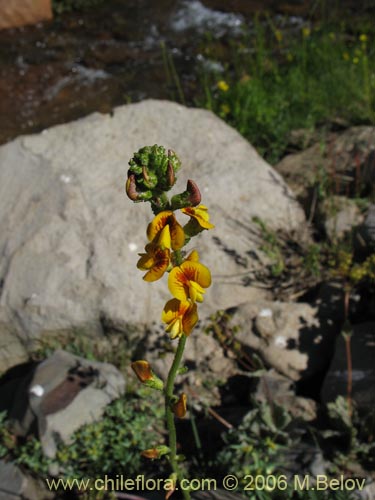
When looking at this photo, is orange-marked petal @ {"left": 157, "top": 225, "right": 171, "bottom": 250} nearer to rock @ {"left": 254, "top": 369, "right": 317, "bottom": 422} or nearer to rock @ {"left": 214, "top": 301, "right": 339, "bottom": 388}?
rock @ {"left": 254, "top": 369, "right": 317, "bottom": 422}

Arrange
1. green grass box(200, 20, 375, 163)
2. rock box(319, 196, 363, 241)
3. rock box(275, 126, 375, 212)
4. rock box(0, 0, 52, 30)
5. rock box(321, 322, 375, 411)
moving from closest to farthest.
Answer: rock box(321, 322, 375, 411)
rock box(319, 196, 363, 241)
rock box(275, 126, 375, 212)
green grass box(200, 20, 375, 163)
rock box(0, 0, 52, 30)

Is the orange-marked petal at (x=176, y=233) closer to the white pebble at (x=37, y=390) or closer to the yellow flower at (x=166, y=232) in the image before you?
the yellow flower at (x=166, y=232)

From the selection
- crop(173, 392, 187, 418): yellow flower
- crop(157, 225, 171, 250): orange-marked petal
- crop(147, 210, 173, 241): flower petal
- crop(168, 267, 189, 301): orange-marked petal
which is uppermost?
crop(147, 210, 173, 241): flower petal

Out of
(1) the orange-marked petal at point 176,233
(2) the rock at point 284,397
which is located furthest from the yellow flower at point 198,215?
(2) the rock at point 284,397

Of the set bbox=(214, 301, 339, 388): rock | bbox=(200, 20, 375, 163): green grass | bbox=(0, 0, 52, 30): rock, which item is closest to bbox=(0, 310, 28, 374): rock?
bbox=(214, 301, 339, 388): rock

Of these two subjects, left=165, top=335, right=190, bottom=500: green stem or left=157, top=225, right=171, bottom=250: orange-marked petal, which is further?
left=165, top=335, right=190, bottom=500: green stem

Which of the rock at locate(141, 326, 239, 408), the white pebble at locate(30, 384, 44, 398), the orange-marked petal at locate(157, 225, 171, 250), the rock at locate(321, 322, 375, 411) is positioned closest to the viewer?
the orange-marked petal at locate(157, 225, 171, 250)

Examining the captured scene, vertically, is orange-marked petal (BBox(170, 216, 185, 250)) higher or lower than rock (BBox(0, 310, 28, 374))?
higher

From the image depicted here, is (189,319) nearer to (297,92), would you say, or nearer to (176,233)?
(176,233)
